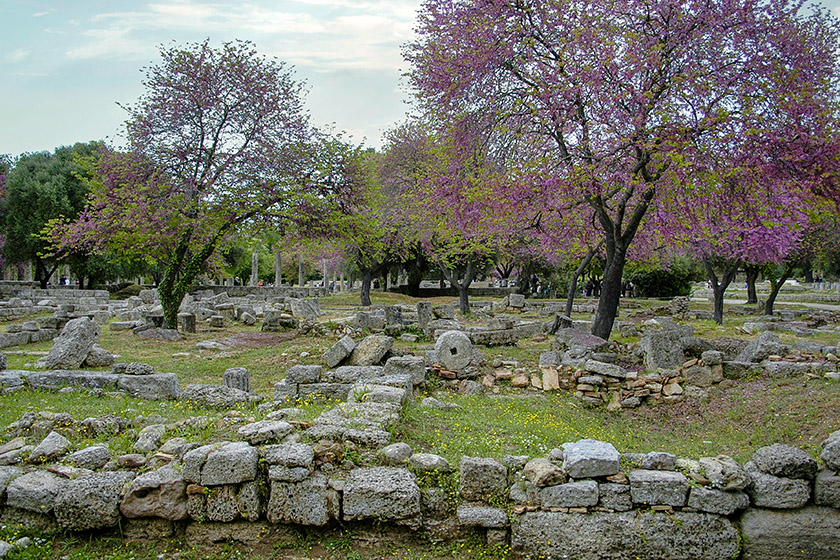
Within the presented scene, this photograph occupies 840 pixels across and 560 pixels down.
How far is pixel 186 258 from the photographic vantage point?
22.3m

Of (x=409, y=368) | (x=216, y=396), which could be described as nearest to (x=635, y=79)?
(x=409, y=368)

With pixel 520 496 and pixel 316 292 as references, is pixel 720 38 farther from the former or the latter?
pixel 316 292

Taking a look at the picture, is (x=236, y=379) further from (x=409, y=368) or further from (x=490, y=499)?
(x=490, y=499)

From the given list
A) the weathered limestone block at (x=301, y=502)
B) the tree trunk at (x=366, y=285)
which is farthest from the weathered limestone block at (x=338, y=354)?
the tree trunk at (x=366, y=285)

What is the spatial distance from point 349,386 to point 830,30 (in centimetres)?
1319

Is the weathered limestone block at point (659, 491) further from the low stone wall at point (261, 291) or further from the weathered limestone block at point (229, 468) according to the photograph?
the low stone wall at point (261, 291)

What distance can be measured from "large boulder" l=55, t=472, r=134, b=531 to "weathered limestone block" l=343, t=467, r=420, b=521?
2.30m

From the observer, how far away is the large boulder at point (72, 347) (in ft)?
40.9

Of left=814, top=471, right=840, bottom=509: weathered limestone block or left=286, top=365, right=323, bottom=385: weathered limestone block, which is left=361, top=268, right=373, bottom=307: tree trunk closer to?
left=286, top=365, right=323, bottom=385: weathered limestone block

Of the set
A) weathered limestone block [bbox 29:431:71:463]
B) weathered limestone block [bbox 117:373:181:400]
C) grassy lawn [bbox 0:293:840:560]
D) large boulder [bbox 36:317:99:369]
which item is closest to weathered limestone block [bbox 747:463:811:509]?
grassy lawn [bbox 0:293:840:560]

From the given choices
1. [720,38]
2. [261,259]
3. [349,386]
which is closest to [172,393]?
[349,386]

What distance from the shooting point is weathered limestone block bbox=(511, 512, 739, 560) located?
18.1 feet

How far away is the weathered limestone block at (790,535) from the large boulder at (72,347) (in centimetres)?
1254

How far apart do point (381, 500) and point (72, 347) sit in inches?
391
